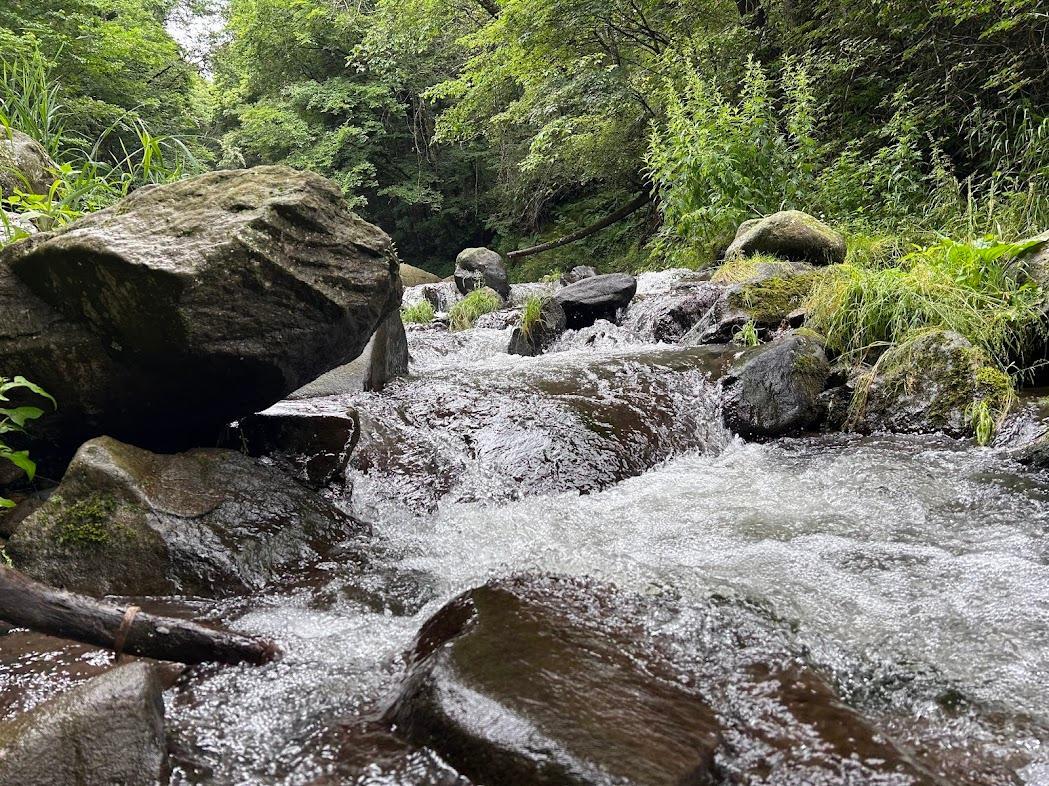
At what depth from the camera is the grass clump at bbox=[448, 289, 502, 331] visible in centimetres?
932

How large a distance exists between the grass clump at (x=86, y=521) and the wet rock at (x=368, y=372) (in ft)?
6.95

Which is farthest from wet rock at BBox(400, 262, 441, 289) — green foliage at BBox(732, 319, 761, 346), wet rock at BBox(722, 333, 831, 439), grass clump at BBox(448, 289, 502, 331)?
wet rock at BBox(722, 333, 831, 439)

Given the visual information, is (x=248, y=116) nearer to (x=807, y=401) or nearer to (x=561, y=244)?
(x=561, y=244)

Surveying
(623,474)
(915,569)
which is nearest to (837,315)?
(623,474)

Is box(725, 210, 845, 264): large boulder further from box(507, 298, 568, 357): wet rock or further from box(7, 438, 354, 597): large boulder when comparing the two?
box(7, 438, 354, 597): large boulder

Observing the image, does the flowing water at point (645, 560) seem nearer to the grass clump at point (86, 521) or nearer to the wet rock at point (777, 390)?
the wet rock at point (777, 390)

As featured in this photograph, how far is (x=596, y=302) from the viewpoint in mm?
7828

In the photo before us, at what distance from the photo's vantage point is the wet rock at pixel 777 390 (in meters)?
4.53

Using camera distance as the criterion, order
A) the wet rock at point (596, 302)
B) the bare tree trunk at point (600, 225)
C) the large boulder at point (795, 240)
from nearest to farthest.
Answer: the large boulder at point (795, 240) < the wet rock at point (596, 302) < the bare tree trunk at point (600, 225)

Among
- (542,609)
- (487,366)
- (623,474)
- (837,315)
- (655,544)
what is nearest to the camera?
(542,609)

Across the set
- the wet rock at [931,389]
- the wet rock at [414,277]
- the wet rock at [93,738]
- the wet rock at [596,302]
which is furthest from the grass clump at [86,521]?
the wet rock at [414,277]

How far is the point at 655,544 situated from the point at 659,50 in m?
11.9

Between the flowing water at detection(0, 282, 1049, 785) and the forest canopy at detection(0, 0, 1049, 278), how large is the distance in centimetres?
243

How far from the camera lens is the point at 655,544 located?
115 inches
